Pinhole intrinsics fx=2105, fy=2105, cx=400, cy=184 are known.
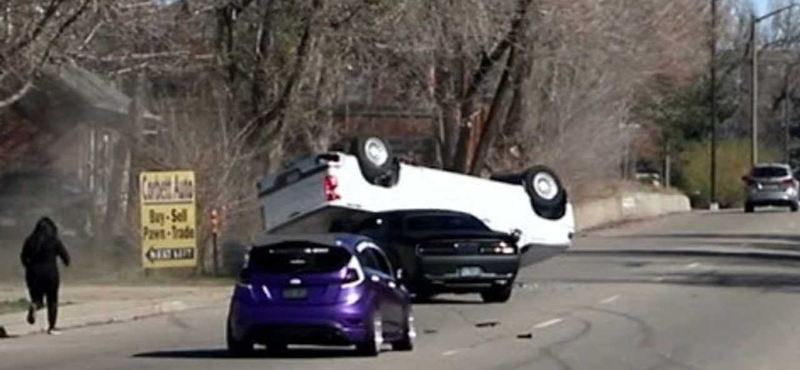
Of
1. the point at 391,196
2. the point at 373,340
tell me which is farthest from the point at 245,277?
the point at 391,196

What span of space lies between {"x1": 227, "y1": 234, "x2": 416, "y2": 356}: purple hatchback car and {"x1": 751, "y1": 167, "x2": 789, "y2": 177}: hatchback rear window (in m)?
52.1

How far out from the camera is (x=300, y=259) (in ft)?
75.5

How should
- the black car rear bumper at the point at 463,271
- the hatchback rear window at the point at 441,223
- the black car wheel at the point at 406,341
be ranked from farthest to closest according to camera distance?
the hatchback rear window at the point at 441,223
the black car rear bumper at the point at 463,271
the black car wheel at the point at 406,341

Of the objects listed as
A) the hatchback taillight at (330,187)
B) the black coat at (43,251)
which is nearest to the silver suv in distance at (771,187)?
the hatchback taillight at (330,187)

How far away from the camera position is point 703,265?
43719 mm

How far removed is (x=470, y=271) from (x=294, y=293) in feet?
31.8

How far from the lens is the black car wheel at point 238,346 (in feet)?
74.6

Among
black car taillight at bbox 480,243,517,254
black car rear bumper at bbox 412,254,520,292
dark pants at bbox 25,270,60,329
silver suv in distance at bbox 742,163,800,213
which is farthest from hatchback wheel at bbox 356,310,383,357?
silver suv in distance at bbox 742,163,800,213

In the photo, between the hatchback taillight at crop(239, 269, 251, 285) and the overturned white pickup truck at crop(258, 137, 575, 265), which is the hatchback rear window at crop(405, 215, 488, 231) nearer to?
the overturned white pickup truck at crop(258, 137, 575, 265)

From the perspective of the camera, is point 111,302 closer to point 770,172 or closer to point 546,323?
point 546,323

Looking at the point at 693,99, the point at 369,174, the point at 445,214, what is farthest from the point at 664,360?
the point at 693,99

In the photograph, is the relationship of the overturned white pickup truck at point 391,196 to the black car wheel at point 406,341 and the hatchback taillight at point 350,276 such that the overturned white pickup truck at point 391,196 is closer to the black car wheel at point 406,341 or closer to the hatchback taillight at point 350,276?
the black car wheel at point 406,341

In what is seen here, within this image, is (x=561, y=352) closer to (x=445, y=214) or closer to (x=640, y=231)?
(x=445, y=214)

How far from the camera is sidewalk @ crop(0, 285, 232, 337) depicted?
28.6 metres
